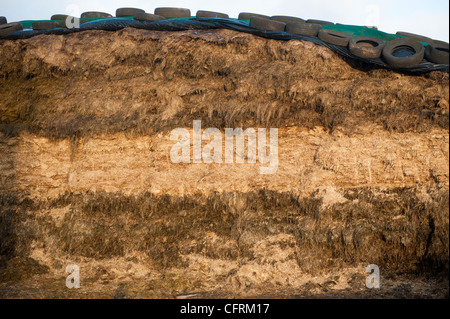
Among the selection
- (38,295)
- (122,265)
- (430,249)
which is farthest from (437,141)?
(38,295)

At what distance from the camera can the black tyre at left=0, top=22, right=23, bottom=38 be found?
10234mm

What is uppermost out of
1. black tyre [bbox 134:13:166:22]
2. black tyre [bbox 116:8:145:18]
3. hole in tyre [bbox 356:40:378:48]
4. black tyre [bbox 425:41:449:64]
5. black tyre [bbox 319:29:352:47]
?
black tyre [bbox 116:8:145:18]

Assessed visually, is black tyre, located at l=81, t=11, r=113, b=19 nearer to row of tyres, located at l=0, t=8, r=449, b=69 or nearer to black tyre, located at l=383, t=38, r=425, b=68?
row of tyres, located at l=0, t=8, r=449, b=69

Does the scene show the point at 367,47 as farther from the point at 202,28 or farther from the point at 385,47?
the point at 202,28

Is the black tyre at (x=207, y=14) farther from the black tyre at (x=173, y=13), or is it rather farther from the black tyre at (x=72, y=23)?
the black tyre at (x=72, y=23)

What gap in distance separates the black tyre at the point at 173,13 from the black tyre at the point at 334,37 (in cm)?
294

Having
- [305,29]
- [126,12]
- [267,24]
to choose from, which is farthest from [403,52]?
[126,12]

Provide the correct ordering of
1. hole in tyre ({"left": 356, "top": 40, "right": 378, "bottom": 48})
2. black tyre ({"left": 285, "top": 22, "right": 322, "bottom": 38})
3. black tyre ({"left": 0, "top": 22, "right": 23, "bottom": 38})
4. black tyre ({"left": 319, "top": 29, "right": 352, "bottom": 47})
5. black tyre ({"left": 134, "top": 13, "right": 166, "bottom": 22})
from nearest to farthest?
hole in tyre ({"left": 356, "top": 40, "right": 378, "bottom": 48}), black tyre ({"left": 319, "top": 29, "right": 352, "bottom": 47}), black tyre ({"left": 285, "top": 22, "right": 322, "bottom": 38}), black tyre ({"left": 134, "top": 13, "right": 166, "bottom": 22}), black tyre ({"left": 0, "top": 22, "right": 23, "bottom": 38})

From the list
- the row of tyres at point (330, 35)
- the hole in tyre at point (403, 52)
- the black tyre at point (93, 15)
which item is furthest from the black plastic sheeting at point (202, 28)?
the black tyre at point (93, 15)

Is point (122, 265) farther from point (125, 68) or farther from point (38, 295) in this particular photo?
point (125, 68)

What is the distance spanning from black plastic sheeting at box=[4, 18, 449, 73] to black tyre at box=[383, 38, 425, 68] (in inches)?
3.3

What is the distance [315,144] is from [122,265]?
12.1 ft

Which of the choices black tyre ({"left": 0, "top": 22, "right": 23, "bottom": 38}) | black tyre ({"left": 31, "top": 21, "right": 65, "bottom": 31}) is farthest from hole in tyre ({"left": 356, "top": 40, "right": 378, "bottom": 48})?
black tyre ({"left": 0, "top": 22, "right": 23, "bottom": 38})

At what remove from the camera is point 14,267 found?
873cm
